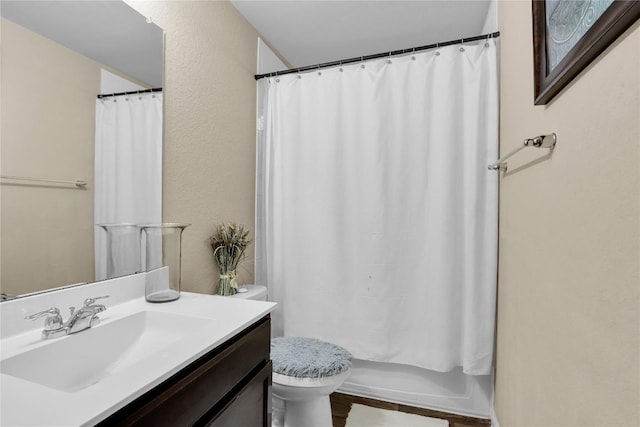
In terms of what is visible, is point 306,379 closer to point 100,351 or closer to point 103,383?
point 100,351

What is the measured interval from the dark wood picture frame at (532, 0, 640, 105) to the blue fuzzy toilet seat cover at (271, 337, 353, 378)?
131cm

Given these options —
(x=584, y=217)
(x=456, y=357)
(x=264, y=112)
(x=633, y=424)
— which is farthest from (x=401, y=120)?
(x=633, y=424)

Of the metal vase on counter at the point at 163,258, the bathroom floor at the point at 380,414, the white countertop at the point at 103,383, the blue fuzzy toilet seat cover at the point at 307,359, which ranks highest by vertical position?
the metal vase on counter at the point at 163,258

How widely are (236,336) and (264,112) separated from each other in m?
1.61

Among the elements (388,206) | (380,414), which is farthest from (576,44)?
(380,414)

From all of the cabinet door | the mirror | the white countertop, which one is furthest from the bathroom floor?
the mirror

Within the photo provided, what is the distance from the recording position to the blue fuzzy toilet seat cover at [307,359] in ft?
4.71

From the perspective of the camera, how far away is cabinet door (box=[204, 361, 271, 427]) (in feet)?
3.01

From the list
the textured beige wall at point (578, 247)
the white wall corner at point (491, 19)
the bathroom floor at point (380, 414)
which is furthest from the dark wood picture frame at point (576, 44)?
the bathroom floor at point (380, 414)

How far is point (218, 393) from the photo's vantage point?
89cm

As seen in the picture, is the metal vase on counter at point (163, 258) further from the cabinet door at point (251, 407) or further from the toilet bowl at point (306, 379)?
the toilet bowl at point (306, 379)

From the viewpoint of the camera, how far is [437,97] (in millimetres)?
1776

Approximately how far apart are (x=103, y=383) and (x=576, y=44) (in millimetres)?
→ 1269

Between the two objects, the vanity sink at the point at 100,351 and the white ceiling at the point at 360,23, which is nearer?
the vanity sink at the point at 100,351
